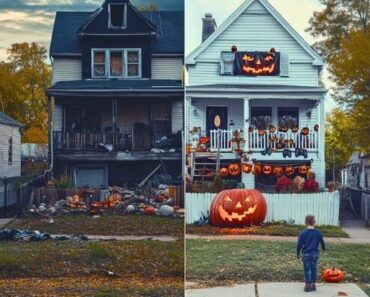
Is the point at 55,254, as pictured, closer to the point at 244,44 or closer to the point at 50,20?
the point at 50,20

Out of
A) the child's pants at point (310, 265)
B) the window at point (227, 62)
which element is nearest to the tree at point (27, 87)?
the window at point (227, 62)

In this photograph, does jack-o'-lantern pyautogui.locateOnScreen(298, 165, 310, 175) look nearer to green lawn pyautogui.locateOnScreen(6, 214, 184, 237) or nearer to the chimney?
the chimney

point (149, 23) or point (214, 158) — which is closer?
point (149, 23)

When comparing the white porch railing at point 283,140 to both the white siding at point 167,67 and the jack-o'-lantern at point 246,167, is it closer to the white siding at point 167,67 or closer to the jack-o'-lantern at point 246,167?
the jack-o'-lantern at point 246,167

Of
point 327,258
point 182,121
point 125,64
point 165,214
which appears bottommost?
point 327,258

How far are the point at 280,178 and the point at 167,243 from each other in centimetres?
118

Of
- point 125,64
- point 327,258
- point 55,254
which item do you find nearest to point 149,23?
point 125,64

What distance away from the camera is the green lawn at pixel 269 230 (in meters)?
4.29

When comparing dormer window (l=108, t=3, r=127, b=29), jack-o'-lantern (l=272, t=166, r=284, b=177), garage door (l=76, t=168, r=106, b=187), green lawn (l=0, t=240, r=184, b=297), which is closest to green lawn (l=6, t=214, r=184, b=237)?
green lawn (l=0, t=240, r=184, b=297)

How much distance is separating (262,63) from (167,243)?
145cm

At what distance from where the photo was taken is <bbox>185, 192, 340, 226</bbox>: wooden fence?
14.0ft

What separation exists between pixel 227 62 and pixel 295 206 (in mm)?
872

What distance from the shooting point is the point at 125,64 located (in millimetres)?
3258

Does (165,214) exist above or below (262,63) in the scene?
below
